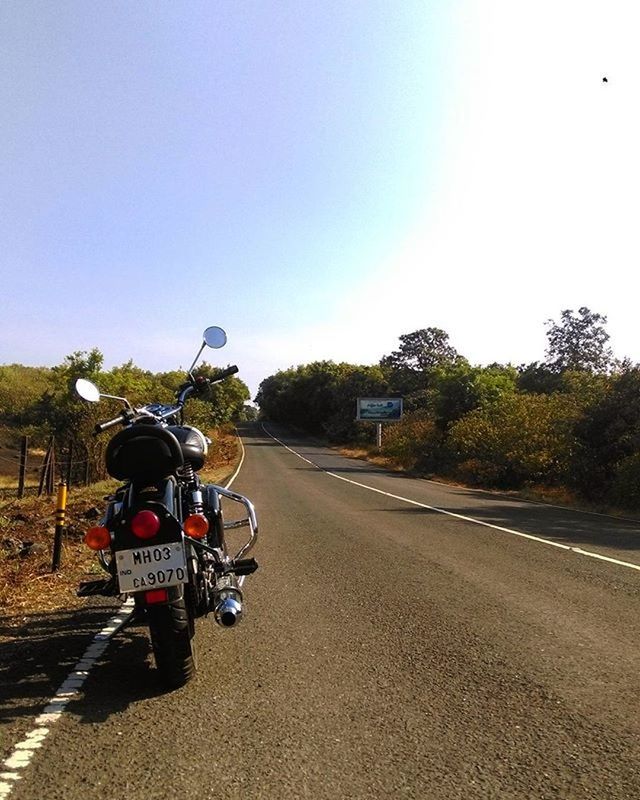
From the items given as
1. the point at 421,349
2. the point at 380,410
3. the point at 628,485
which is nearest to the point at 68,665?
the point at 628,485

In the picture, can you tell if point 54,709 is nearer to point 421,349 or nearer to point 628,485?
point 628,485

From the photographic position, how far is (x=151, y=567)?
3.88 m

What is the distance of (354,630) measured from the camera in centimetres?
534

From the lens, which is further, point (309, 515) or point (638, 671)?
point (309, 515)

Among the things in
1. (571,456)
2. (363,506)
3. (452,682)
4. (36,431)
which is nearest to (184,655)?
(452,682)

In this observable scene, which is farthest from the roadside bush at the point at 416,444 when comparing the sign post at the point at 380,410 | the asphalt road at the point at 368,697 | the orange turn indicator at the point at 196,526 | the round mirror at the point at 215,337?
the orange turn indicator at the point at 196,526

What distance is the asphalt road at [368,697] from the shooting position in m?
3.00

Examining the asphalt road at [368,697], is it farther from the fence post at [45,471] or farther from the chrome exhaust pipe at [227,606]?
the fence post at [45,471]

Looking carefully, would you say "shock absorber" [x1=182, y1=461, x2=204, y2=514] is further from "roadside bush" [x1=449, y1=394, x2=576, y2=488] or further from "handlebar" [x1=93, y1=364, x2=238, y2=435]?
"roadside bush" [x1=449, y1=394, x2=576, y2=488]

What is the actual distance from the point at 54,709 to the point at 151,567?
894 mm

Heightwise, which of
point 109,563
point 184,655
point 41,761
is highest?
point 109,563

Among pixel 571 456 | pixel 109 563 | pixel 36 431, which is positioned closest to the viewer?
pixel 109 563

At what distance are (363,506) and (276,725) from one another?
1224 cm

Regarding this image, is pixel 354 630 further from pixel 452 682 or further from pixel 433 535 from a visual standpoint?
pixel 433 535
